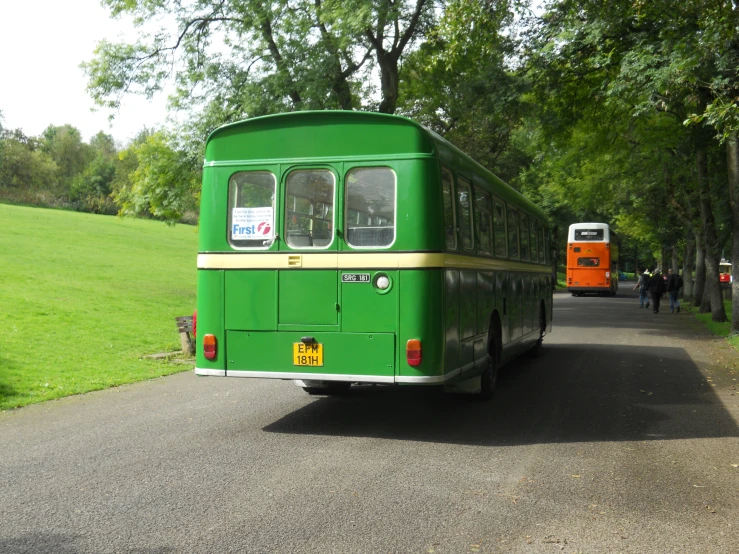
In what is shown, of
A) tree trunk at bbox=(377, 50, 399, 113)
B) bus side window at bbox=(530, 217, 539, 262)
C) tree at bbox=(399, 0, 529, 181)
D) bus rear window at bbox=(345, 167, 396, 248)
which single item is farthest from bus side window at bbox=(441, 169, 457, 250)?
tree trunk at bbox=(377, 50, 399, 113)

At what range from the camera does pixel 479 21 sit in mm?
17422

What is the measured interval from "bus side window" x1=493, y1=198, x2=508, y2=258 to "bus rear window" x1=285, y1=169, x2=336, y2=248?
3.33 meters

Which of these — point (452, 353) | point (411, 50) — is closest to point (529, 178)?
point (411, 50)

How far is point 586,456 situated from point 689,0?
966 cm

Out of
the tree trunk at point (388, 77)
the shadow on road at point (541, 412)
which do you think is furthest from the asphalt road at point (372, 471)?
the tree trunk at point (388, 77)

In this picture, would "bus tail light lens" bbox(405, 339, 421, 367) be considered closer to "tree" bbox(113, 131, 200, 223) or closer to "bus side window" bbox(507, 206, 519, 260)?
"bus side window" bbox(507, 206, 519, 260)

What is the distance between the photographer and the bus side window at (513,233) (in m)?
12.6

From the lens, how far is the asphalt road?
5.24 m

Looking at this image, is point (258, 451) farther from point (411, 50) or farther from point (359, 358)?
point (411, 50)

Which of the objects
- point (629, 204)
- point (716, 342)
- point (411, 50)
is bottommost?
point (716, 342)

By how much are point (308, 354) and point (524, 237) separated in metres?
6.36

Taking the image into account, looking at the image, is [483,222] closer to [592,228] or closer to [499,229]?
[499,229]

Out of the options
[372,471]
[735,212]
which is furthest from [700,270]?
[372,471]

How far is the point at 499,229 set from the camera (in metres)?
11.8
